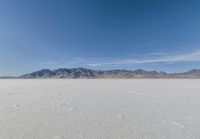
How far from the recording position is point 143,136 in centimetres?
225

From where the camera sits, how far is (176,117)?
324 cm

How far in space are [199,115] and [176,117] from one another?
632mm

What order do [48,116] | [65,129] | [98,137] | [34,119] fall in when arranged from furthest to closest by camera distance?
[48,116] → [34,119] → [65,129] → [98,137]

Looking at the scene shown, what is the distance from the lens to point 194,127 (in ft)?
8.51

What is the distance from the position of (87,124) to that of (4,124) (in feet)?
5.24

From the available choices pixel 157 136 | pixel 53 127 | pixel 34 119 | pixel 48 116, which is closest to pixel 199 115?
pixel 157 136

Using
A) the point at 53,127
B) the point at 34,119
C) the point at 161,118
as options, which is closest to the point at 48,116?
the point at 34,119

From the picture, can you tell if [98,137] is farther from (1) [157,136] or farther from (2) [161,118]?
(2) [161,118]

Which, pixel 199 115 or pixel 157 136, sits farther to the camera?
pixel 199 115

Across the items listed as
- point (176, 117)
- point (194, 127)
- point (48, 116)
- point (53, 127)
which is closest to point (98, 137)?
point (53, 127)

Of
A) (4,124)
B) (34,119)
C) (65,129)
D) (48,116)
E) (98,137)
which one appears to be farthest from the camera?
(48,116)

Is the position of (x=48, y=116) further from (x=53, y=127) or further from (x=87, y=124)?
(x=87, y=124)

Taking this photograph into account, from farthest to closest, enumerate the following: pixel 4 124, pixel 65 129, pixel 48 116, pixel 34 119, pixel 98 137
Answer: pixel 48 116 → pixel 34 119 → pixel 4 124 → pixel 65 129 → pixel 98 137

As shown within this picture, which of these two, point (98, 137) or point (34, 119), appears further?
point (34, 119)
